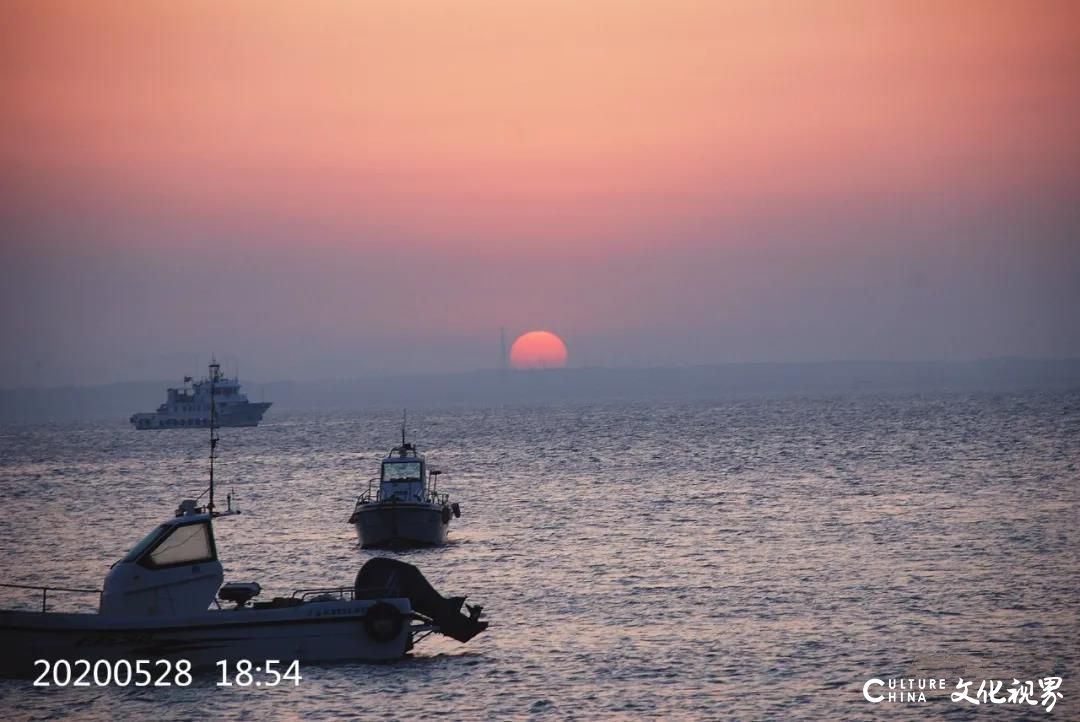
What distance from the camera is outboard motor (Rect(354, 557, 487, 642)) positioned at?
1348 inches

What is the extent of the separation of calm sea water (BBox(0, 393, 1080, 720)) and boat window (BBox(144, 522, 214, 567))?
9.62 feet

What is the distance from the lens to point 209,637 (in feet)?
107

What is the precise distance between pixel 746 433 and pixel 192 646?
488 ft

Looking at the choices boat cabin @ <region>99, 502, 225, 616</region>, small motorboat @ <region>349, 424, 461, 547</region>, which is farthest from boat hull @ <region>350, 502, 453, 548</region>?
boat cabin @ <region>99, 502, 225, 616</region>

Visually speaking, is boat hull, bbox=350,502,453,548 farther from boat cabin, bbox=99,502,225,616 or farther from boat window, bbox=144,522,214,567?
boat cabin, bbox=99,502,225,616

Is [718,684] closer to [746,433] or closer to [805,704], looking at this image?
[805,704]

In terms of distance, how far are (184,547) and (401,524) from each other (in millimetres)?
24706

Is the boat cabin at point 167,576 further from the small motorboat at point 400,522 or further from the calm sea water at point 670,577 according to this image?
the small motorboat at point 400,522

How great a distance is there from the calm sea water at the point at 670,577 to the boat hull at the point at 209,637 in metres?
0.58

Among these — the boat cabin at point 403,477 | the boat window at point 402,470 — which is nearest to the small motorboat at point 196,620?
the boat cabin at point 403,477

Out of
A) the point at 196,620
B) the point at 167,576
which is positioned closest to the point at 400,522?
the point at 167,576

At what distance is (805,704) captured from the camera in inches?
1184

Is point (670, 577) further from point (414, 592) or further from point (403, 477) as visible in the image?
point (403, 477)

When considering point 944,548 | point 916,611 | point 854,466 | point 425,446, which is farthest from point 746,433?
point 916,611
